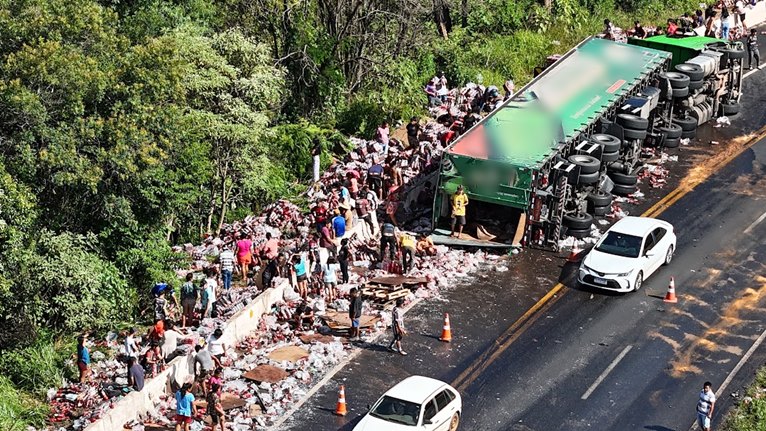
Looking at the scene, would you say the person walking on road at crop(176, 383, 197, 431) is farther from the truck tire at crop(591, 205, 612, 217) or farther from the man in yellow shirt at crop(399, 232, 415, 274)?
the truck tire at crop(591, 205, 612, 217)

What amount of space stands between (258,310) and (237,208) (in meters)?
9.34

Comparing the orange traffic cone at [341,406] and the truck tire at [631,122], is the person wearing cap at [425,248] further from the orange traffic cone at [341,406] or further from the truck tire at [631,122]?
the orange traffic cone at [341,406]

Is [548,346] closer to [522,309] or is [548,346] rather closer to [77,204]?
[522,309]

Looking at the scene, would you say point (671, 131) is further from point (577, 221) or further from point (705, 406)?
point (705, 406)

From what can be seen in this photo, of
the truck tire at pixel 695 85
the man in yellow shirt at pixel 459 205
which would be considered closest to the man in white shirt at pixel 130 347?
the man in yellow shirt at pixel 459 205

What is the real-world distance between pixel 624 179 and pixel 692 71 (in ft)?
19.8

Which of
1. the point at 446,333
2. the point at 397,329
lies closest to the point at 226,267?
the point at 397,329

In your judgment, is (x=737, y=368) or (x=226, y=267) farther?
(x=226, y=267)

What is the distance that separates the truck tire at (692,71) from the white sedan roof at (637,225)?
29.6 feet

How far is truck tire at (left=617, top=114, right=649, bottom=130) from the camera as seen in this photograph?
124ft

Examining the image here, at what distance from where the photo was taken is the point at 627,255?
32312mm

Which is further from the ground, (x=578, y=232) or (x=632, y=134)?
(x=632, y=134)

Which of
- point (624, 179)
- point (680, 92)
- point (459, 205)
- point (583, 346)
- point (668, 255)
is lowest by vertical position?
point (583, 346)

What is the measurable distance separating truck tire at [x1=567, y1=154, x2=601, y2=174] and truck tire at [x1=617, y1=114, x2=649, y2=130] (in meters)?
3.21
